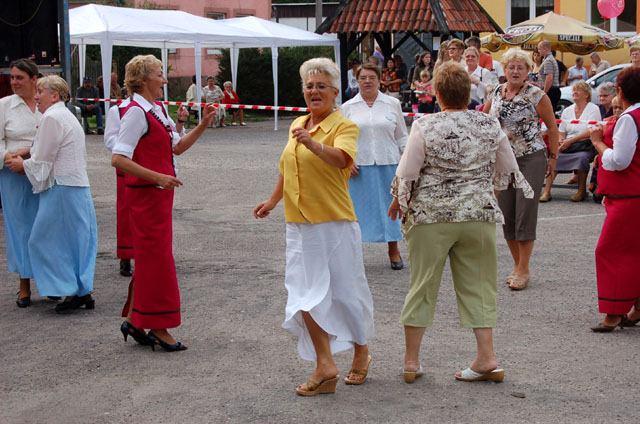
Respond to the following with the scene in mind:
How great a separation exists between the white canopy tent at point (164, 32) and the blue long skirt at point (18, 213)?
61.1 feet

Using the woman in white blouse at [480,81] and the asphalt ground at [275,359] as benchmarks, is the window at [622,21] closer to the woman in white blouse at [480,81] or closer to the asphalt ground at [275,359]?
the woman in white blouse at [480,81]

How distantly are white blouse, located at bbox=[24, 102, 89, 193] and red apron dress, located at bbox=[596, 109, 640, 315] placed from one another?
381 centimetres

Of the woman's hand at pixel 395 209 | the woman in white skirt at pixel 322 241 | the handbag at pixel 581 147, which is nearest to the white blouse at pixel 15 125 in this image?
the woman in white skirt at pixel 322 241

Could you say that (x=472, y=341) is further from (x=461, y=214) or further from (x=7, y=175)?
(x=7, y=175)

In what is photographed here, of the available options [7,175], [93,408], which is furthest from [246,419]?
[7,175]

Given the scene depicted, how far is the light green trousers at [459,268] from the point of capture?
6.32m

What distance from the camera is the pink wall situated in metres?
50.1

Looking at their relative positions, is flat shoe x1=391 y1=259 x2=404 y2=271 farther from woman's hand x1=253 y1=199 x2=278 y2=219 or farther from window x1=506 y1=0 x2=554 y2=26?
window x1=506 y1=0 x2=554 y2=26

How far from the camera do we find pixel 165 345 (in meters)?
7.19

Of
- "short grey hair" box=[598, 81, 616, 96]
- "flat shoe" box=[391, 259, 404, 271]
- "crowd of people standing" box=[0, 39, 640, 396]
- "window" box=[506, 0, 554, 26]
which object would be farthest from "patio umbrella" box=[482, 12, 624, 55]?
"crowd of people standing" box=[0, 39, 640, 396]

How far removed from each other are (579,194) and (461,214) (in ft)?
29.6

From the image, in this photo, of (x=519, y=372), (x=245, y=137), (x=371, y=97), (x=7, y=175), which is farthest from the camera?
(x=245, y=137)

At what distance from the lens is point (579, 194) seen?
48.8ft

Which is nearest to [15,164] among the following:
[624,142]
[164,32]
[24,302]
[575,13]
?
[24,302]
